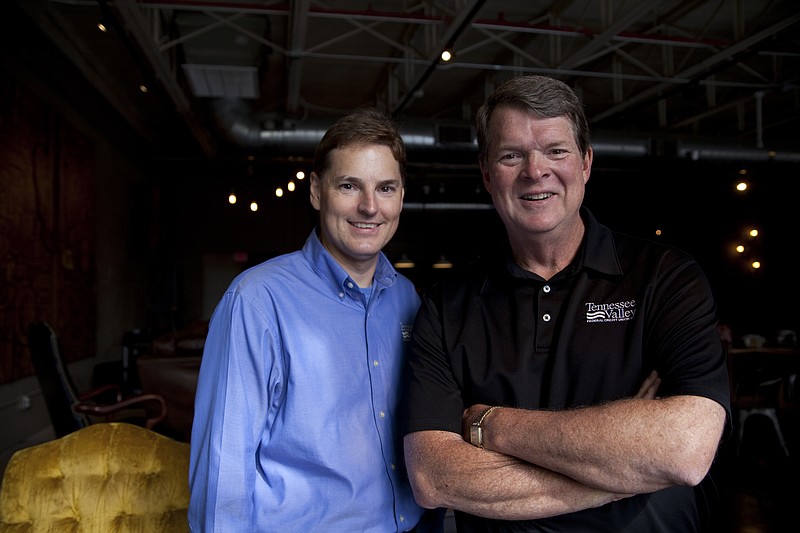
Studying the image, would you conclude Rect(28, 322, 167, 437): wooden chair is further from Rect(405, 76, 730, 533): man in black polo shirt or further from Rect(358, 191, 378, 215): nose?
Rect(405, 76, 730, 533): man in black polo shirt

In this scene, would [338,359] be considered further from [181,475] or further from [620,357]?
[181,475]

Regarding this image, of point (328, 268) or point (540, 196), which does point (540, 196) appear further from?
point (328, 268)

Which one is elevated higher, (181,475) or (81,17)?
(81,17)

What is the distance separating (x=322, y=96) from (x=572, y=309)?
26.9 ft

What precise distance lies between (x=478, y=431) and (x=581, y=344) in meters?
0.31

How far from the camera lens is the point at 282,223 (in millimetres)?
12953

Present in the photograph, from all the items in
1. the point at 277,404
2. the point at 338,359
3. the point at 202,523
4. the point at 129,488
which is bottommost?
the point at 129,488

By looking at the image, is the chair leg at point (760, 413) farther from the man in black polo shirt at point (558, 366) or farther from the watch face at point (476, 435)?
the watch face at point (476, 435)

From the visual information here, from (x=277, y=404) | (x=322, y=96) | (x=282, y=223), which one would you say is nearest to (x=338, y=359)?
(x=277, y=404)

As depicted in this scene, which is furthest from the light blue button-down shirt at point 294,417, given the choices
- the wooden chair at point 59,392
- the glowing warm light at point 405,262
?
the glowing warm light at point 405,262

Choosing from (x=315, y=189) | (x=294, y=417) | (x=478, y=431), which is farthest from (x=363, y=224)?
(x=478, y=431)

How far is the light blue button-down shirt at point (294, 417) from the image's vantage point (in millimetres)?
1424

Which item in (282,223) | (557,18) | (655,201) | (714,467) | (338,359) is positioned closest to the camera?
(714,467)

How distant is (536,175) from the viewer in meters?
1.45
